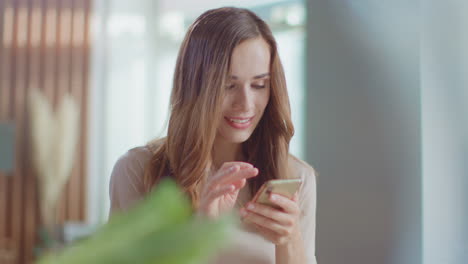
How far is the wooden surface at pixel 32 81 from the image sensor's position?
16.8ft

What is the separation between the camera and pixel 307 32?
2.53 m

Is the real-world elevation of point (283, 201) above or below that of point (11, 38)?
below

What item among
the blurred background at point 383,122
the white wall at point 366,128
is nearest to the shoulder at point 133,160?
the blurred background at point 383,122

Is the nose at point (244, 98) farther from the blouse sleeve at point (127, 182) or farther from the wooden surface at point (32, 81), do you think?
the wooden surface at point (32, 81)

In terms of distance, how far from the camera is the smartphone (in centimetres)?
128

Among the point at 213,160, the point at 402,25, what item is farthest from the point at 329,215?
the point at 402,25

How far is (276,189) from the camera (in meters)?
1.32

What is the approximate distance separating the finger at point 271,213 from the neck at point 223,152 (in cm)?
52

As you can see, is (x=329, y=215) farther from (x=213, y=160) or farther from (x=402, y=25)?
(x=402, y=25)

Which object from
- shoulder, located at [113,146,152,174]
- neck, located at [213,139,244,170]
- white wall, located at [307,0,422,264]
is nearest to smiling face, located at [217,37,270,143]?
neck, located at [213,139,244,170]

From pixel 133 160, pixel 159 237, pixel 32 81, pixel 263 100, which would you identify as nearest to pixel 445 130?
pixel 263 100

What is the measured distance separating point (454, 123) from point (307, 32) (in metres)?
0.89

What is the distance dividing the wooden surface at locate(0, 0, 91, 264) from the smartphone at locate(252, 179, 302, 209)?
14.0 feet

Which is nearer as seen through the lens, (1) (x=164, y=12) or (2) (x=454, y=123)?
(2) (x=454, y=123)
